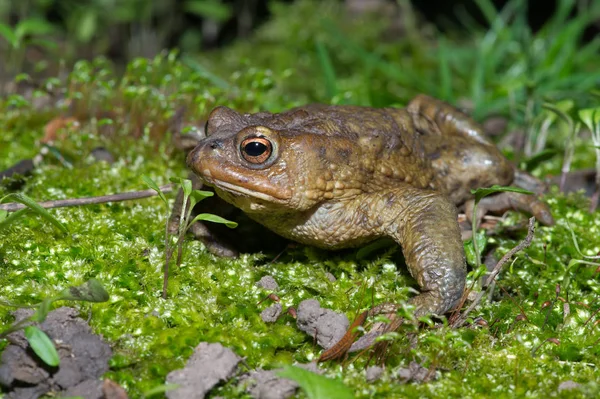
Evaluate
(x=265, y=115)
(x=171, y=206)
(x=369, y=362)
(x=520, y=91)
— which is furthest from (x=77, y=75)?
(x=520, y=91)

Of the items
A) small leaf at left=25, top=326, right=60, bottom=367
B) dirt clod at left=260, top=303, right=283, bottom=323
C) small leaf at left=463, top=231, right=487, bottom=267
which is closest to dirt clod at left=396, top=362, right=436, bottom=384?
dirt clod at left=260, top=303, right=283, bottom=323

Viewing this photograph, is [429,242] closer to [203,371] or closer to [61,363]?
[203,371]

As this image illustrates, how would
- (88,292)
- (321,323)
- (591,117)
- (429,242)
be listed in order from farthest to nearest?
(591,117)
(429,242)
(321,323)
(88,292)

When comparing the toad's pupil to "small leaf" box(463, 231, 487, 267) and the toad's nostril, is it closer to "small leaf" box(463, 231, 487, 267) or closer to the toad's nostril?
the toad's nostril

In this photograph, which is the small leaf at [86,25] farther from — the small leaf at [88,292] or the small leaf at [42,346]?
the small leaf at [42,346]

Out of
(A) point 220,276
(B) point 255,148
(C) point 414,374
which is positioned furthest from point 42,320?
(C) point 414,374

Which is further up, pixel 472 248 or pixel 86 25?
pixel 86 25

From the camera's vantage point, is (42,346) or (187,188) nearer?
(42,346)
